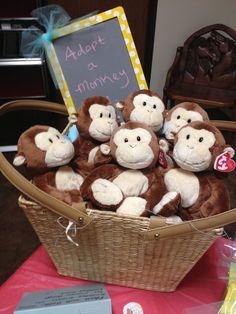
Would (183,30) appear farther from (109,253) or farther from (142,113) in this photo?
(109,253)

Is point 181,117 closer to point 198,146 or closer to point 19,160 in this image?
point 198,146

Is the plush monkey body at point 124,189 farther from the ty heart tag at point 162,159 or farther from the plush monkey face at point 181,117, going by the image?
the plush monkey face at point 181,117

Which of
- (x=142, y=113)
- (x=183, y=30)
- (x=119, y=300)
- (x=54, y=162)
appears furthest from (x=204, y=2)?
(x=119, y=300)

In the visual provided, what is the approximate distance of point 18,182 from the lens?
0.49 meters

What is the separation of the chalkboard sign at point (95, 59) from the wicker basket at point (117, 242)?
0.40 m

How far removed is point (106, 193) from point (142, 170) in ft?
0.35

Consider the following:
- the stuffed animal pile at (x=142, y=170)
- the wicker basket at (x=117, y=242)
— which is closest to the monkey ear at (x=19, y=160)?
the stuffed animal pile at (x=142, y=170)

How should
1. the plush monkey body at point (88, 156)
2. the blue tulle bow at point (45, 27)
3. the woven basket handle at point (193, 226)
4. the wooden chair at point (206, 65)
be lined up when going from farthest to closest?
1. the wooden chair at point (206, 65)
2. the blue tulle bow at point (45, 27)
3. the plush monkey body at point (88, 156)
4. the woven basket handle at point (193, 226)

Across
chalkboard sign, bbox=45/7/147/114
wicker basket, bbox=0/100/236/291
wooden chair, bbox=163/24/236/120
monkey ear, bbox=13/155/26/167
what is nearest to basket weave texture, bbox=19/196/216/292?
wicker basket, bbox=0/100/236/291

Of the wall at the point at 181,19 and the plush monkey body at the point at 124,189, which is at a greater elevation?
the wall at the point at 181,19

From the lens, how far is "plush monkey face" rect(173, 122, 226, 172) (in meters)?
0.59

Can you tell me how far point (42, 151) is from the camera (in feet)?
2.06

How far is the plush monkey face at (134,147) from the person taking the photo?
0.59 meters

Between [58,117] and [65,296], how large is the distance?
1804mm
